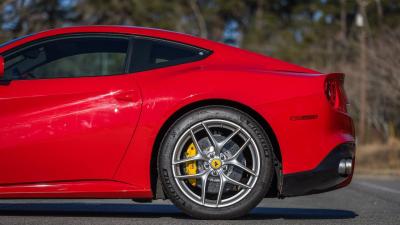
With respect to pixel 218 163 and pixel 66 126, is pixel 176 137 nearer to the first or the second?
pixel 218 163

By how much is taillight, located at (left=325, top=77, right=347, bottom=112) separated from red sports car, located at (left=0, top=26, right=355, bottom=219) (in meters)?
0.03

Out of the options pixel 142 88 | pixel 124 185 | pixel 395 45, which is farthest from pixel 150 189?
pixel 395 45

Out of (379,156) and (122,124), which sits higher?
(122,124)

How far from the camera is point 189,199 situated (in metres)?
5.89

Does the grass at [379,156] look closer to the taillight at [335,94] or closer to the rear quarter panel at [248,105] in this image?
the taillight at [335,94]

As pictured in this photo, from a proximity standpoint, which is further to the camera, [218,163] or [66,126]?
[218,163]

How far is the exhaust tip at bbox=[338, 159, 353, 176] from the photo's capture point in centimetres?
594

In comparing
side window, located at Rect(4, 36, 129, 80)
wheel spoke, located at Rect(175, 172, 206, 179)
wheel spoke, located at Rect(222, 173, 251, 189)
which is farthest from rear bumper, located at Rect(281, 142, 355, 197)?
side window, located at Rect(4, 36, 129, 80)

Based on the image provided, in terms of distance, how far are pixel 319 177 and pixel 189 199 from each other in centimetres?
89

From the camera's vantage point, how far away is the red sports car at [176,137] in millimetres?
5816

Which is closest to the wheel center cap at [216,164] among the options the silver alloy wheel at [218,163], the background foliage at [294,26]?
the silver alloy wheel at [218,163]

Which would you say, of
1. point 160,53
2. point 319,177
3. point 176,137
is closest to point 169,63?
point 160,53

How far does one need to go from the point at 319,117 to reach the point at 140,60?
1.30 m

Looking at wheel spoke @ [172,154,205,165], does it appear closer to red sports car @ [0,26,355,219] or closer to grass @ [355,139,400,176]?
red sports car @ [0,26,355,219]
